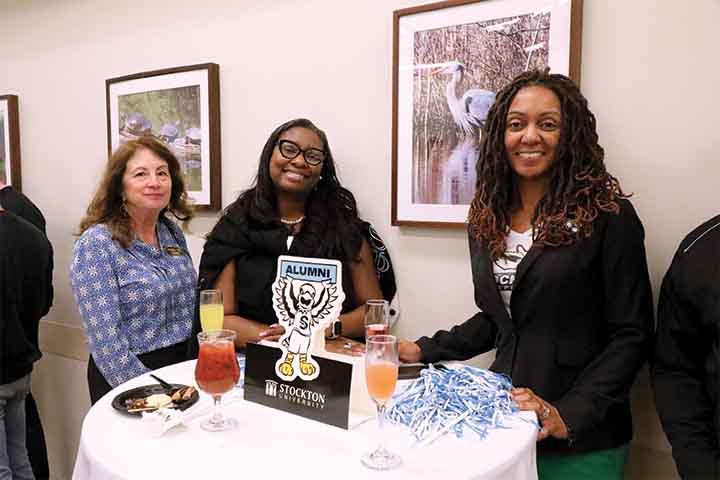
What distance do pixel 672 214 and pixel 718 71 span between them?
0.43 meters

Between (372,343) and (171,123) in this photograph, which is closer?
(372,343)

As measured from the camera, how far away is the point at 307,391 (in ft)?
4.31

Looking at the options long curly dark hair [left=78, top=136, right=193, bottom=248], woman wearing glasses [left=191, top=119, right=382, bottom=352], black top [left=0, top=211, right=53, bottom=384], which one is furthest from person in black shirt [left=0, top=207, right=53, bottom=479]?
woman wearing glasses [left=191, top=119, right=382, bottom=352]

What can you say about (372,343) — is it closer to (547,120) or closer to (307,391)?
(307,391)

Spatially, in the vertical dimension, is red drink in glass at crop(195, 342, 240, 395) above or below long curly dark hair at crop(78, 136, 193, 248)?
below

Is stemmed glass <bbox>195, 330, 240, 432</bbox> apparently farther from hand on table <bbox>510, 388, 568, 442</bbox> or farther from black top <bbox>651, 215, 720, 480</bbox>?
black top <bbox>651, 215, 720, 480</bbox>

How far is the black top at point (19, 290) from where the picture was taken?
2277mm

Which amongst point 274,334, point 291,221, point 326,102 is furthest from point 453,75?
point 274,334

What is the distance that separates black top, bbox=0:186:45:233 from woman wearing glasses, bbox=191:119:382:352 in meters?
1.41

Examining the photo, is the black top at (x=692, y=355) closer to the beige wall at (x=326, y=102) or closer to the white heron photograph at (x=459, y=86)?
the beige wall at (x=326, y=102)

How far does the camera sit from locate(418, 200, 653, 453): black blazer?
1475 mm

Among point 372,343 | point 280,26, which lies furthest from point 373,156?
point 372,343

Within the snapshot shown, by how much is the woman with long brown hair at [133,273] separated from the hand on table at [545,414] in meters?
1.28

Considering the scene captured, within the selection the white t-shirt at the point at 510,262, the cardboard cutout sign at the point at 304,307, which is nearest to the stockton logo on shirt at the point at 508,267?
the white t-shirt at the point at 510,262
